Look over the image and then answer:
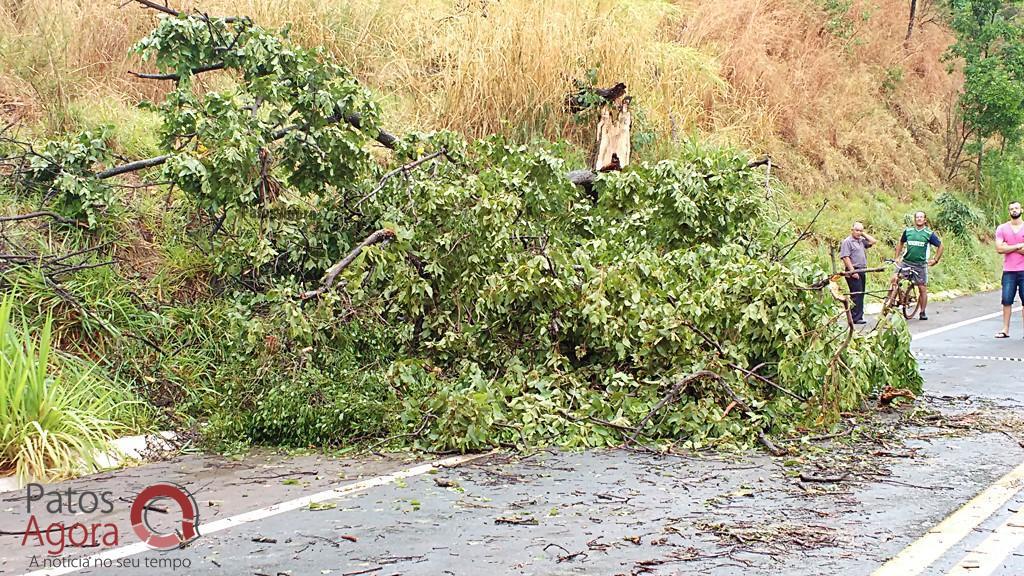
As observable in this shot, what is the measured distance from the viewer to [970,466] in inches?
272

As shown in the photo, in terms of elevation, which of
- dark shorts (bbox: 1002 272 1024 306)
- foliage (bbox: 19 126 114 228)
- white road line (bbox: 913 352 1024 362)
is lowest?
white road line (bbox: 913 352 1024 362)

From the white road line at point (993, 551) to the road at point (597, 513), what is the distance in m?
0.01

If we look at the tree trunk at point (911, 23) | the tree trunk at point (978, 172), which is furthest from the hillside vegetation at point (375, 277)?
the tree trunk at point (911, 23)

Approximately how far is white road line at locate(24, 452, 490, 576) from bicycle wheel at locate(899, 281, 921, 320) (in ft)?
38.7

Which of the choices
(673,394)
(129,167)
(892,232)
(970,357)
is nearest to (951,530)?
(673,394)

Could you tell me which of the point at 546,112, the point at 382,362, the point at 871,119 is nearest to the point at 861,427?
the point at 382,362

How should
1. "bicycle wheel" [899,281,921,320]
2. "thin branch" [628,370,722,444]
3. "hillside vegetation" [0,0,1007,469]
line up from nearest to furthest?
"thin branch" [628,370,722,444] → "hillside vegetation" [0,0,1007,469] → "bicycle wheel" [899,281,921,320]

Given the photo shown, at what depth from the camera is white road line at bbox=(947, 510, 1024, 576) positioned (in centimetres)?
480

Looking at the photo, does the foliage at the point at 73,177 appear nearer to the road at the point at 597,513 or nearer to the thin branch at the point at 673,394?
the road at the point at 597,513

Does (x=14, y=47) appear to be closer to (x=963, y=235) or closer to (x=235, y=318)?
(x=235, y=318)

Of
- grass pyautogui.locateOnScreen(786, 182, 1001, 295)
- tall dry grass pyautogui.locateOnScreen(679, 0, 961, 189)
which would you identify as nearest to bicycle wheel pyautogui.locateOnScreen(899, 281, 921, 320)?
grass pyautogui.locateOnScreen(786, 182, 1001, 295)

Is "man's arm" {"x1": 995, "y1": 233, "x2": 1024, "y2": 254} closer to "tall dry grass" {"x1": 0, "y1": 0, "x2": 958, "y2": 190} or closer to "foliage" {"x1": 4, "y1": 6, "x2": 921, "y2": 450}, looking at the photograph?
"tall dry grass" {"x1": 0, "y1": 0, "x2": 958, "y2": 190}

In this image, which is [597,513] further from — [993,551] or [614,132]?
[614,132]

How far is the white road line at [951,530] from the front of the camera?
190 inches
